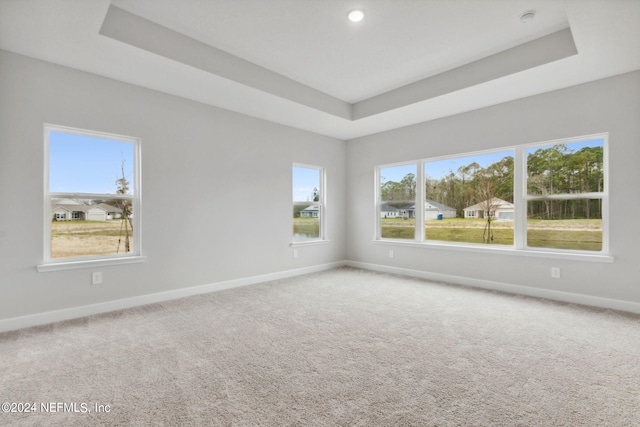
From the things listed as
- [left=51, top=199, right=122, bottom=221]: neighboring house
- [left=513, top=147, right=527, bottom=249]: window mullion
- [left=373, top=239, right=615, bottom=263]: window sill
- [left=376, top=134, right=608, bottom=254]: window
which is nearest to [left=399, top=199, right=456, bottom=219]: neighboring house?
[left=376, top=134, right=608, bottom=254]: window

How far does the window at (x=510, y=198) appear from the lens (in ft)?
11.8

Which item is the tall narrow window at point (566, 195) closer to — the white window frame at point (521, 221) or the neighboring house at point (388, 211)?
the white window frame at point (521, 221)

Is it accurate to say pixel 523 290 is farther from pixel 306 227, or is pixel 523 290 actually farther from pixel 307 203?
pixel 307 203

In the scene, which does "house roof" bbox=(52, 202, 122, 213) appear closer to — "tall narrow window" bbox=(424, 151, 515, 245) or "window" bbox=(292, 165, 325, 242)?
"window" bbox=(292, 165, 325, 242)

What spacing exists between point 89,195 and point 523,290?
17.7 ft

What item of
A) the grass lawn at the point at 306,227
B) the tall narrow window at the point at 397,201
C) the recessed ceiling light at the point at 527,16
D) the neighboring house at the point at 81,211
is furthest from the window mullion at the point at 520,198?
the neighboring house at the point at 81,211

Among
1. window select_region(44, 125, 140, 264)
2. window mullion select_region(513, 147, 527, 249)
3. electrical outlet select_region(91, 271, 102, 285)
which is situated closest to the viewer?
window select_region(44, 125, 140, 264)

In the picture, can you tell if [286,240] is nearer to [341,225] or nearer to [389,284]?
[341,225]

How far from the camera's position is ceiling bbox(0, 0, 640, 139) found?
250 centimetres

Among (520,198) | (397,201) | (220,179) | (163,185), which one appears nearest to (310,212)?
(397,201)

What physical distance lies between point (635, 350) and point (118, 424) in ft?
12.1

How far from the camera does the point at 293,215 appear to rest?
17.3 feet

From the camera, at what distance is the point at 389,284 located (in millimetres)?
4555

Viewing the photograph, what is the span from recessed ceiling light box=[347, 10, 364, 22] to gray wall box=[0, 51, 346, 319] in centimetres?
231
